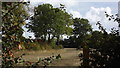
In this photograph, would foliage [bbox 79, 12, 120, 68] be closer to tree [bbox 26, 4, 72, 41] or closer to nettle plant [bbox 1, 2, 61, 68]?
nettle plant [bbox 1, 2, 61, 68]

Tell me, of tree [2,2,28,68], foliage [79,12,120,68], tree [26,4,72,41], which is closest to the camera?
tree [2,2,28,68]

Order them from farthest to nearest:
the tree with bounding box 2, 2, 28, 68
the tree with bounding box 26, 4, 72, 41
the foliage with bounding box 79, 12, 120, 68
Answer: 1. the tree with bounding box 26, 4, 72, 41
2. the foliage with bounding box 79, 12, 120, 68
3. the tree with bounding box 2, 2, 28, 68

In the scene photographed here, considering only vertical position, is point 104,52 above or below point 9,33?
below

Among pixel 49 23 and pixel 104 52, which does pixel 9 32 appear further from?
pixel 49 23

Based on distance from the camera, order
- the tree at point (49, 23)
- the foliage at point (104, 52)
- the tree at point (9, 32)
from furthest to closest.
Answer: the tree at point (49, 23)
the foliage at point (104, 52)
the tree at point (9, 32)

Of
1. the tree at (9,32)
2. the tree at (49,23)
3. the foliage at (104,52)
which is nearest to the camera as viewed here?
the tree at (9,32)

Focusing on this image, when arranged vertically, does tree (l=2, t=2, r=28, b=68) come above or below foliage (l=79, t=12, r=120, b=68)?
above

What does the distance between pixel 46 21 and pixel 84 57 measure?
30.9 metres

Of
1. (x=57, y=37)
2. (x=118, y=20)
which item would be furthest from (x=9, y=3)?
(x=57, y=37)

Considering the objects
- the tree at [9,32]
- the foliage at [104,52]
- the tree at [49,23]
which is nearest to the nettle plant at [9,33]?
the tree at [9,32]

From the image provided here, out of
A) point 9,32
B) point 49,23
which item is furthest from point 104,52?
point 49,23

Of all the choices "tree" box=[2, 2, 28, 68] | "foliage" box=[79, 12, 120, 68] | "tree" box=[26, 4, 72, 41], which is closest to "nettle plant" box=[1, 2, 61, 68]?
"tree" box=[2, 2, 28, 68]

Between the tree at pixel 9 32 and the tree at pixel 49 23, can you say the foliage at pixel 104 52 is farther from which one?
the tree at pixel 49 23

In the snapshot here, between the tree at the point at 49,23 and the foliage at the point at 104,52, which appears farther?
the tree at the point at 49,23
